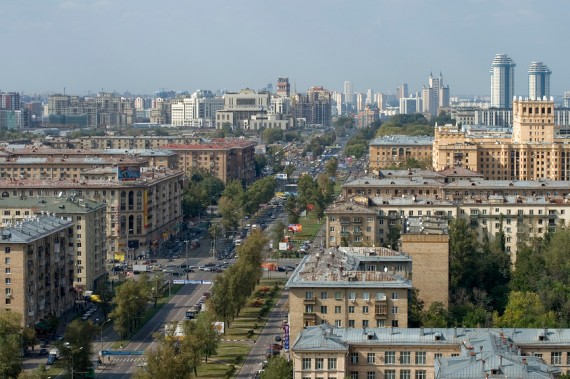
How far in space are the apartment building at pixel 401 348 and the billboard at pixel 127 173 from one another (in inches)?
1562

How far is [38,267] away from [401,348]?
21.4 metres

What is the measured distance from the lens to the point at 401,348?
35.8 m

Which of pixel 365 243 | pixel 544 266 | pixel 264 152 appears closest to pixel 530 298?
pixel 544 266

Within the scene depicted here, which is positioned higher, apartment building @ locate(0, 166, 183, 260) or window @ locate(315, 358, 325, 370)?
apartment building @ locate(0, 166, 183, 260)

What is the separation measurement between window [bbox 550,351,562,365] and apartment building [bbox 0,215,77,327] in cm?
2293

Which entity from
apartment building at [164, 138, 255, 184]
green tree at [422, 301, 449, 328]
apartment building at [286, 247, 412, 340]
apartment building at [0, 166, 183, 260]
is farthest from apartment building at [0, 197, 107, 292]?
apartment building at [164, 138, 255, 184]

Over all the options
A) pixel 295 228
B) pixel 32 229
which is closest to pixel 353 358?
pixel 32 229

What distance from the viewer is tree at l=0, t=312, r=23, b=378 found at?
40.1 meters

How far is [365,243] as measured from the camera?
5691cm

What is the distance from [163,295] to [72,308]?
5.14 metres

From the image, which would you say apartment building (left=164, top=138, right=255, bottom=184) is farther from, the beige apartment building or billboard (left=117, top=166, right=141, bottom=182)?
billboard (left=117, top=166, right=141, bottom=182)

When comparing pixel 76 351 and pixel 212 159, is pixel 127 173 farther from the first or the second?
pixel 212 159

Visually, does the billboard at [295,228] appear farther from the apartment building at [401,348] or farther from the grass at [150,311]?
the apartment building at [401,348]

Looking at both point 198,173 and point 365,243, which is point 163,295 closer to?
point 365,243
